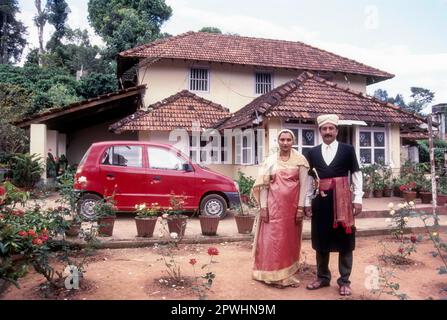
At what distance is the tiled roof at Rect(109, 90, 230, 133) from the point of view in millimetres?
13610

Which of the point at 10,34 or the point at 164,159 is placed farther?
the point at 10,34

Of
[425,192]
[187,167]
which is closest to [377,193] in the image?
[425,192]

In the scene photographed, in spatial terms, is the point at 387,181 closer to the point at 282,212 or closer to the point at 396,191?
the point at 396,191

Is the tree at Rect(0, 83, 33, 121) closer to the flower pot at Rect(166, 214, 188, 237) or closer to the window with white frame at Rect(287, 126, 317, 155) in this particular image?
the window with white frame at Rect(287, 126, 317, 155)

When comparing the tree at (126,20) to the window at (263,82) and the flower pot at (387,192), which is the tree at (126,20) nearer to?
the window at (263,82)

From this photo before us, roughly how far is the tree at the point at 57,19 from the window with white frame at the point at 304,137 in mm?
35306

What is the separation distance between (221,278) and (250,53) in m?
14.1

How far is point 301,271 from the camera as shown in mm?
5129

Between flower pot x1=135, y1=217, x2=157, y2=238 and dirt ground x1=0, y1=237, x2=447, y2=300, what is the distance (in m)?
0.45

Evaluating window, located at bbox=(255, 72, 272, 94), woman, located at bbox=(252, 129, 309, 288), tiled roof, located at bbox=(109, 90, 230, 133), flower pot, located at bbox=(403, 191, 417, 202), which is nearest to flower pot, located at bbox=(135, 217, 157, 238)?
woman, located at bbox=(252, 129, 309, 288)

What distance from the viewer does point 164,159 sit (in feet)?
28.4

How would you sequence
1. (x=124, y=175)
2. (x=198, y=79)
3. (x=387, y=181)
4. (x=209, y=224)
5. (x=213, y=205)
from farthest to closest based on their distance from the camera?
(x=198, y=79) → (x=387, y=181) → (x=213, y=205) → (x=124, y=175) → (x=209, y=224)
